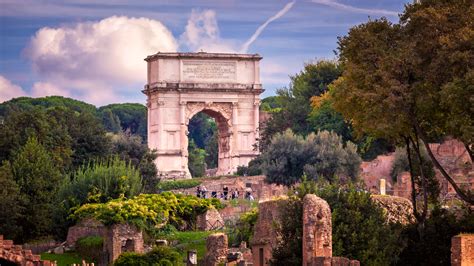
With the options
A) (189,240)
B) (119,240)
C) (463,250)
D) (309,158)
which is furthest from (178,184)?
(463,250)

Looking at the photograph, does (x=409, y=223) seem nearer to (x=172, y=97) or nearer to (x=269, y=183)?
(x=269, y=183)

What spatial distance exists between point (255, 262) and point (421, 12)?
713cm

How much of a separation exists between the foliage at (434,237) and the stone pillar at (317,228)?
320cm

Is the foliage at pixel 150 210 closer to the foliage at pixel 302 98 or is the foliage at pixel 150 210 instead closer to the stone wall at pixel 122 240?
the stone wall at pixel 122 240

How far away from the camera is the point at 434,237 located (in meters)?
38.7

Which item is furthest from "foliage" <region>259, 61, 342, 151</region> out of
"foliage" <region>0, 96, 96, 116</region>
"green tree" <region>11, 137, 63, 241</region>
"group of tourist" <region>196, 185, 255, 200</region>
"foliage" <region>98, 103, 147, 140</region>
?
"foliage" <region>98, 103, 147, 140</region>

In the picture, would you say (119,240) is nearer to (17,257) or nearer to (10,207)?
(10,207)

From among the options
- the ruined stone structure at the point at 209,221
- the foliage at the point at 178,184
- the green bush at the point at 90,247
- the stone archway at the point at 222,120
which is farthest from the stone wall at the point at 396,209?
the stone archway at the point at 222,120

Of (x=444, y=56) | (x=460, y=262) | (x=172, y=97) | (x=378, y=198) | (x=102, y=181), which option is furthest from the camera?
(x=172, y=97)

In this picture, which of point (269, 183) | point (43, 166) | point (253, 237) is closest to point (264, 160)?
point (269, 183)

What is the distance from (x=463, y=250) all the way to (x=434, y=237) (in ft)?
14.5

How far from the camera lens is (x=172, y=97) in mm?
79562

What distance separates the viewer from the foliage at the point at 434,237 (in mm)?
38125

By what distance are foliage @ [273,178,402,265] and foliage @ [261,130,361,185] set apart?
2324 cm
